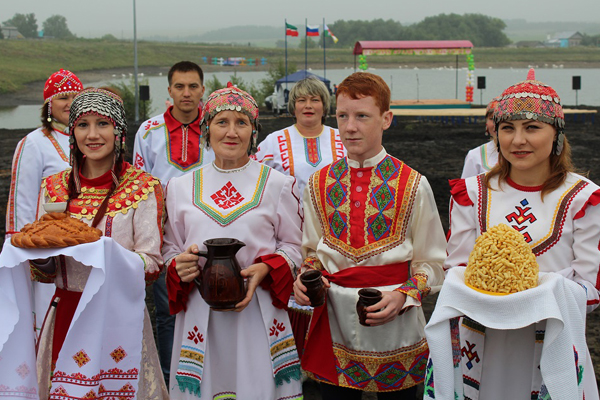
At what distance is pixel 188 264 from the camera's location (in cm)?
304

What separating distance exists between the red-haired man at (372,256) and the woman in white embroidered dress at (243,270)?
0.20 meters

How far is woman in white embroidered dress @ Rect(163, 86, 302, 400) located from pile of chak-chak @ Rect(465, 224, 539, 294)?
0.98 m

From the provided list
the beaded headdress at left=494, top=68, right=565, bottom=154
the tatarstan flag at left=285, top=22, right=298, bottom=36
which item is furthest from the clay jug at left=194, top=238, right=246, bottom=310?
the tatarstan flag at left=285, top=22, right=298, bottom=36

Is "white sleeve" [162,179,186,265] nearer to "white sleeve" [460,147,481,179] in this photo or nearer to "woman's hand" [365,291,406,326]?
"woman's hand" [365,291,406,326]

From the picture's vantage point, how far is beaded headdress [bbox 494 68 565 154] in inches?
107

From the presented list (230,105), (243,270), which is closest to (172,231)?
(243,270)

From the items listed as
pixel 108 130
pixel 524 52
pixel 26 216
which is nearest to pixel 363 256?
pixel 108 130

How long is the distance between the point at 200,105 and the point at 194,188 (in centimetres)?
174

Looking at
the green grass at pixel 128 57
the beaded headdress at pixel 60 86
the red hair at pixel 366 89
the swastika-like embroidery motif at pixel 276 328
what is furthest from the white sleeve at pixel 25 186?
the green grass at pixel 128 57

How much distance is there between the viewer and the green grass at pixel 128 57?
46.7 meters

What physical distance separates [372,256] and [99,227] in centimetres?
124

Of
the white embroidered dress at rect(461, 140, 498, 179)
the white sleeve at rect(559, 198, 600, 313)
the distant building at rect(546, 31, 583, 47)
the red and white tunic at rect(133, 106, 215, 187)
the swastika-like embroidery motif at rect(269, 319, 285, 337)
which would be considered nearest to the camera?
the white sleeve at rect(559, 198, 600, 313)

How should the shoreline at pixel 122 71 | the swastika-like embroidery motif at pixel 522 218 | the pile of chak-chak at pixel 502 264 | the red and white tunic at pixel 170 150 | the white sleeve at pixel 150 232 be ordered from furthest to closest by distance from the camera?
the shoreline at pixel 122 71 < the red and white tunic at pixel 170 150 < the white sleeve at pixel 150 232 < the swastika-like embroidery motif at pixel 522 218 < the pile of chak-chak at pixel 502 264

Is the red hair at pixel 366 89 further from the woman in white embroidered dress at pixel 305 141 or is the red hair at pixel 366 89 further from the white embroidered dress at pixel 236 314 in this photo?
the woman in white embroidered dress at pixel 305 141
